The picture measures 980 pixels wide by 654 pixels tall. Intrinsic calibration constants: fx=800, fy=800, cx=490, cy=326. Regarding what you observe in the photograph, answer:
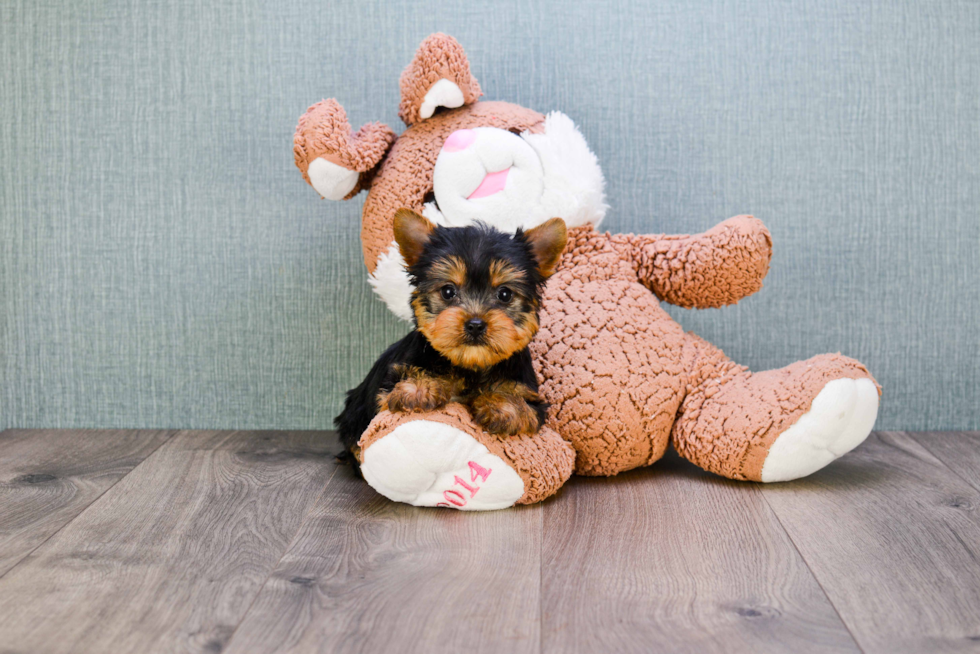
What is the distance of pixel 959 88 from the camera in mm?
2170

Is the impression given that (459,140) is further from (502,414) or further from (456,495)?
(456,495)

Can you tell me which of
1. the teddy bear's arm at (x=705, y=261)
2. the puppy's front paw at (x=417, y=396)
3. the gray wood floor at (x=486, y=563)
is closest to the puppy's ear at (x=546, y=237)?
the puppy's front paw at (x=417, y=396)

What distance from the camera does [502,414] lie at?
150 cm

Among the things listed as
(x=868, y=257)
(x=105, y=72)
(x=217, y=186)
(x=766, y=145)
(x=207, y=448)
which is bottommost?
(x=207, y=448)

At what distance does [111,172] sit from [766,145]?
5.88 feet

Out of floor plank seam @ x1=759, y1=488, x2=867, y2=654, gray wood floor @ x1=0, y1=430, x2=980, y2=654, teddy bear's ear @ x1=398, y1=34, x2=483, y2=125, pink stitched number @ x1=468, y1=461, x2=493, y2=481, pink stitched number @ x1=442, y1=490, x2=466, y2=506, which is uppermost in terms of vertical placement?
teddy bear's ear @ x1=398, y1=34, x2=483, y2=125

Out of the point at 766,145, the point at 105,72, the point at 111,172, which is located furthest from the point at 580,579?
the point at 105,72

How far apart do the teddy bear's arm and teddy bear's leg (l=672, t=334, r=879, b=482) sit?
0.21 m

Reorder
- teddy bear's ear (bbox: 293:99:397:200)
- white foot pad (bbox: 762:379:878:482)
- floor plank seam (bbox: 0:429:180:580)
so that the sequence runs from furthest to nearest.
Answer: teddy bear's ear (bbox: 293:99:397:200)
white foot pad (bbox: 762:379:878:482)
floor plank seam (bbox: 0:429:180:580)

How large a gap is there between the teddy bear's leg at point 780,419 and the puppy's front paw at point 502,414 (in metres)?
0.42

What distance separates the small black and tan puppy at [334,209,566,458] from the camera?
1.41 meters

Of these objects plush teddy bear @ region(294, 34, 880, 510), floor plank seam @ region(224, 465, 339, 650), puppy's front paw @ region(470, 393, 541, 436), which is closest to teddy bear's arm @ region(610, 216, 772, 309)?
plush teddy bear @ region(294, 34, 880, 510)

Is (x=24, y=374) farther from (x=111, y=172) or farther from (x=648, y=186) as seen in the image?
(x=648, y=186)

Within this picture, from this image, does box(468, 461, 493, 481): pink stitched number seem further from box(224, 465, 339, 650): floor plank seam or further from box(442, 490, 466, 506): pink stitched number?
box(224, 465, 339, 650): floor plank seam
